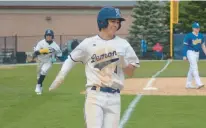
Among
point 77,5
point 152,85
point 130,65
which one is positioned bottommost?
point 152,85

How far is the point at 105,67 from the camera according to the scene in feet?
20.4

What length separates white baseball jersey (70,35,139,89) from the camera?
6.18 metres

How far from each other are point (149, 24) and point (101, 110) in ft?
123

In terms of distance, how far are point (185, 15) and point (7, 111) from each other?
37.4m

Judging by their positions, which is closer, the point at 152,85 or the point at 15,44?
the point at 152,85

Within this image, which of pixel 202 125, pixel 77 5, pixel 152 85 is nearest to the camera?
pixel 202 125

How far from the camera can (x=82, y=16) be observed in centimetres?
4894

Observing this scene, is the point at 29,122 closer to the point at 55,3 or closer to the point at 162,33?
the point at 162,33

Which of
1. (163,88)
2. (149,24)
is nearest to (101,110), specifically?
(163,88)

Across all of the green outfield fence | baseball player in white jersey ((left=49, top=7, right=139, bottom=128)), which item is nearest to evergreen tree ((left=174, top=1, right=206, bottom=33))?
the green outfield fence

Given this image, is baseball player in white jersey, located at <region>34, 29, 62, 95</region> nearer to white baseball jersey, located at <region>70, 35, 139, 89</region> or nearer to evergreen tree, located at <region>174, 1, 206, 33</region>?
white baseball jersey, located at <region>70, 35, 139, 89</region>

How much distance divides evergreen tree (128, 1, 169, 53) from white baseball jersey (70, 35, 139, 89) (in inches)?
1404

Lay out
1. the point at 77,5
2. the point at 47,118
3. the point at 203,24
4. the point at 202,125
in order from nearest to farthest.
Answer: the point at 202,125
the point at 47,118
the point at 203,24
the point at 77,5

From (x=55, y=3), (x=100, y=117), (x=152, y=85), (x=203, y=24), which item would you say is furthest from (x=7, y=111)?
(x=55, y=3)
